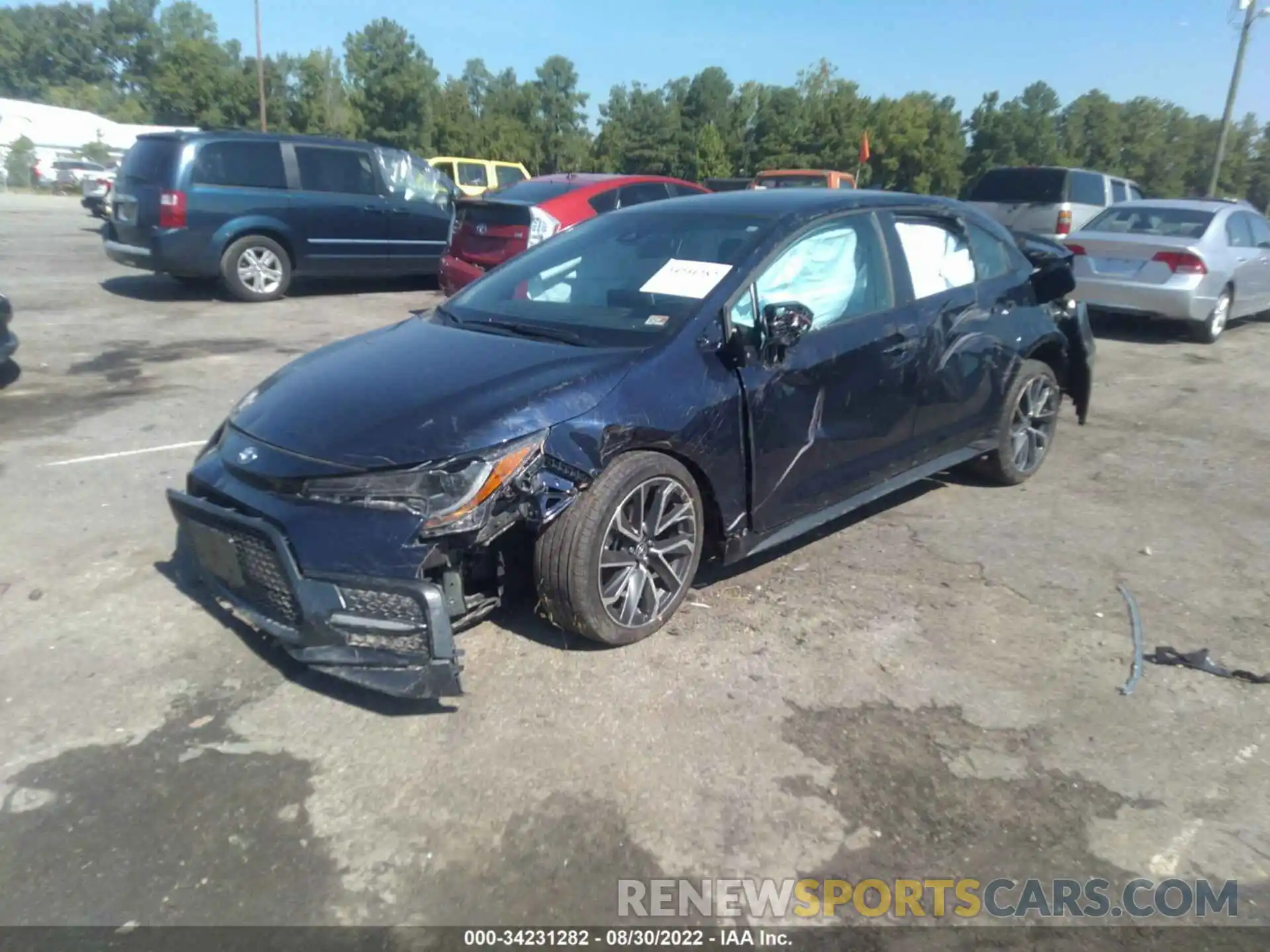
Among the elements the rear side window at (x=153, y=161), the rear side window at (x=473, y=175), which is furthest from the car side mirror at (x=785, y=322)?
the rear side window at (x=473, y=175)

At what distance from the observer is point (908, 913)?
2.62 m

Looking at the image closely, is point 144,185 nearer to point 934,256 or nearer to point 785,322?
point 934,256

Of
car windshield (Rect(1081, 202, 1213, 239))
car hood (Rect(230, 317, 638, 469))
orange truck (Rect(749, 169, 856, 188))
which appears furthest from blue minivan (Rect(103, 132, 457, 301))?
orange truck (Rect(749, 169, 856, 188))

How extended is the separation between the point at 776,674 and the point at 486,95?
6578cm

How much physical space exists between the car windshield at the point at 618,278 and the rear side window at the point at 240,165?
7811 millimetres

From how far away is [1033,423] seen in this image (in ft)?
19.3

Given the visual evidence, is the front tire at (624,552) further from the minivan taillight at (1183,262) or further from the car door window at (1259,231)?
the car door window at (1259,231)

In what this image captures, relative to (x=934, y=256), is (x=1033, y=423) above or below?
below

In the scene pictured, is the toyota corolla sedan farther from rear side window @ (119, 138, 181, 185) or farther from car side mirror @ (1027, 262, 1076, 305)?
rear side window @ (119, 138, 181, 185)

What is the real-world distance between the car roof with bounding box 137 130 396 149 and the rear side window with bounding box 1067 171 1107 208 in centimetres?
1014

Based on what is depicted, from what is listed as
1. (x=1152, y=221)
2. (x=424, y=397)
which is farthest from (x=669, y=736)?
(x=1152, y=221)

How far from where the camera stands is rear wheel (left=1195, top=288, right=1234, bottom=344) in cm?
1086

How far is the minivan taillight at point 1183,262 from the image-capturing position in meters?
10.4

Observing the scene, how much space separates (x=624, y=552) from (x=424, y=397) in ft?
3.01
